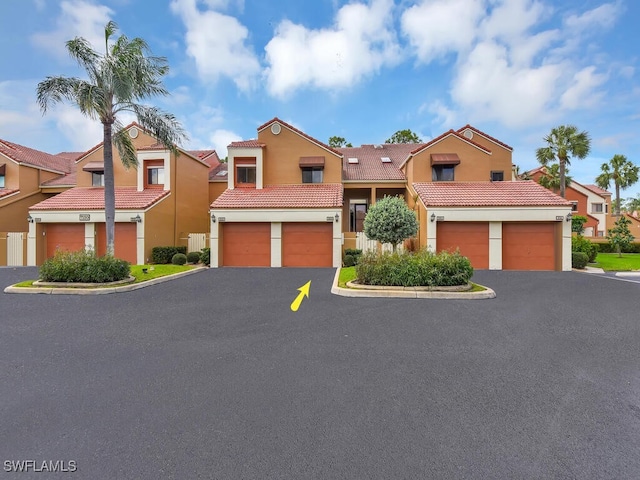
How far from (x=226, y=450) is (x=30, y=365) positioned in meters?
3.98

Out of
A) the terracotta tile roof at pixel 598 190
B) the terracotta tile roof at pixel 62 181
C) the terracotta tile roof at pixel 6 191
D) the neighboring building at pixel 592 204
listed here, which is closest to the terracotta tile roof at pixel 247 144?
the terracotta tile roof at pixel 62 181

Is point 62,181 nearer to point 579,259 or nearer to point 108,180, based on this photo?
point 108,180

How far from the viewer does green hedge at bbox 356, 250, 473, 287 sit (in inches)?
393

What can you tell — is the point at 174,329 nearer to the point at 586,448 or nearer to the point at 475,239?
the point at 586,448

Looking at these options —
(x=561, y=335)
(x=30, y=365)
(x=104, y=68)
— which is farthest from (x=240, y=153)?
(x=561, y=335)

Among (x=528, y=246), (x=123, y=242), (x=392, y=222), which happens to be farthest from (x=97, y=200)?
(x=528, y=246)

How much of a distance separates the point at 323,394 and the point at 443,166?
19.5 m

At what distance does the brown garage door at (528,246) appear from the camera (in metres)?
16.8

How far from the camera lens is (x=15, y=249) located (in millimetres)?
19078

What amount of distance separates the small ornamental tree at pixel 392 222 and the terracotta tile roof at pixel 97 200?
13.6 metres

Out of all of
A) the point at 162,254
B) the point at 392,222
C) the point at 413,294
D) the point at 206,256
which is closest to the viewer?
the point at 413,294

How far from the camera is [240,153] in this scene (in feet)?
67.1

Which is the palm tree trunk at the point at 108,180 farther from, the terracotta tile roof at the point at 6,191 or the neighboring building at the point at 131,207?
the terracotta tile roof at the point at 6,191

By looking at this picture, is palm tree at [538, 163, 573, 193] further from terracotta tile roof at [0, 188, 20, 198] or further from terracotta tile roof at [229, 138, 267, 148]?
terracotta tile roof at [0, 188, 20, 198]
